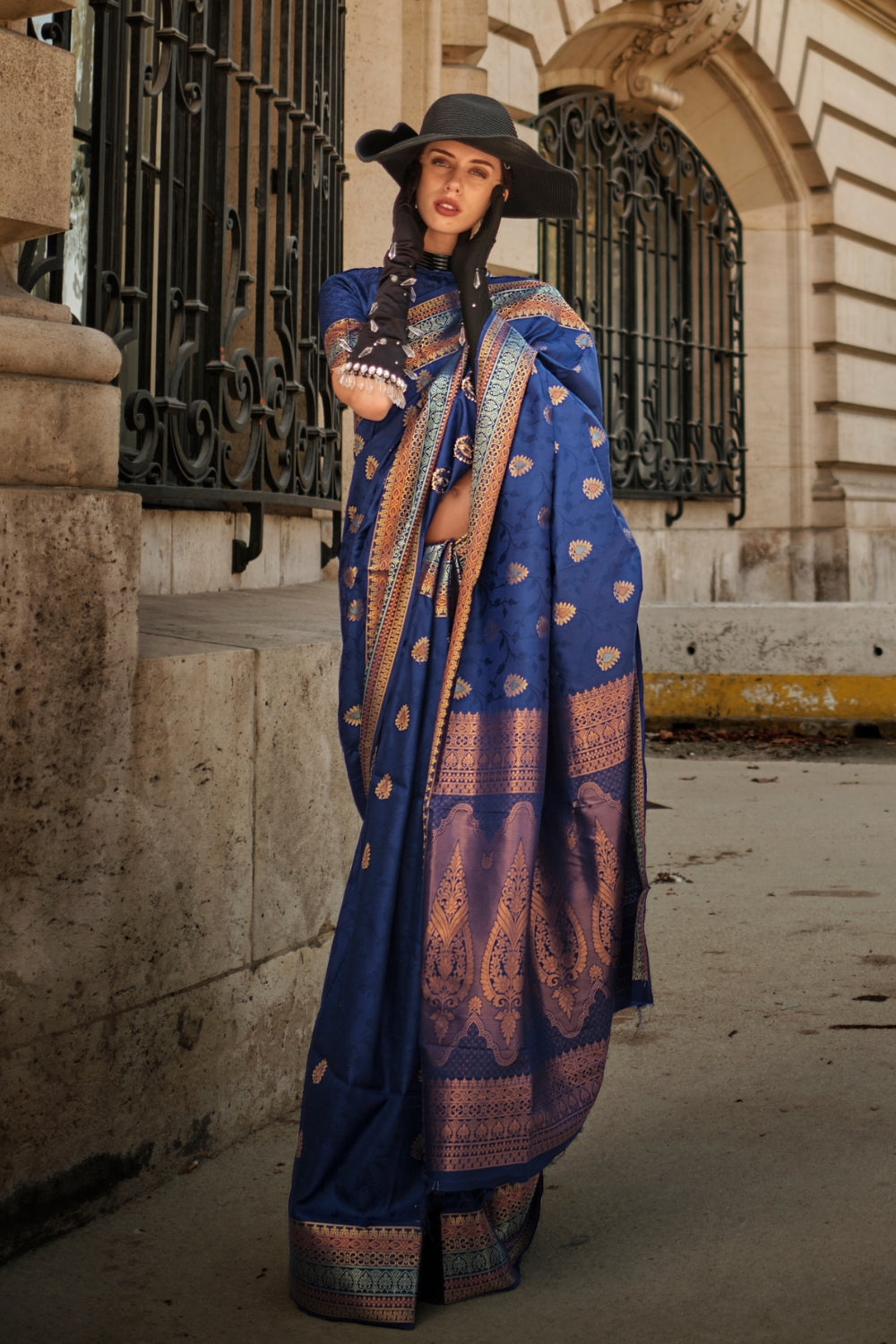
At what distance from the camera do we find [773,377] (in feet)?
44.3

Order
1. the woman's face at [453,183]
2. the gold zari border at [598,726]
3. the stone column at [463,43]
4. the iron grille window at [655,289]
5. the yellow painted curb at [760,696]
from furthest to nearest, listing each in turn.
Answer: the iron grille window at [655,289] → the yellow painted curb at [760,696] → the stone column at [463,43] → the woman's face at [453,183] → the gold zari border at [598,726]

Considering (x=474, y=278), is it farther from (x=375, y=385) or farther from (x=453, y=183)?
(x=375, y=385)

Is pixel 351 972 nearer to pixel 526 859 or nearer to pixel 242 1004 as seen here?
pixel 526 859

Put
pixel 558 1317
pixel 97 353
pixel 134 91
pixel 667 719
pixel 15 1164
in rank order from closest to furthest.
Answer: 1. pixel 558 1317
2. pixel 15 1164
3. pixel 97 353
4. pixel 134 91
5. pixel 667 719

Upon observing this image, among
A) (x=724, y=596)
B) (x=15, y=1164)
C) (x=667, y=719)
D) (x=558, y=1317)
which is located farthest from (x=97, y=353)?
(x=724, y=596)

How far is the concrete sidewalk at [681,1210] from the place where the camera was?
226 cm

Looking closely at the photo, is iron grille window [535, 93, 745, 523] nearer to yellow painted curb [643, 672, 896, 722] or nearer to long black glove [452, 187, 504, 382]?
yellow painted curb [643, 672, 896, 722]

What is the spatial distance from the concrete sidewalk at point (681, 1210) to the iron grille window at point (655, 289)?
8.05m

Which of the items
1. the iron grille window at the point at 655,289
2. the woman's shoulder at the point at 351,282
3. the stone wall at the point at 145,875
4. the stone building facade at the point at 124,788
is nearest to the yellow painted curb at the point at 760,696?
the iron grille window at the point at 655,289

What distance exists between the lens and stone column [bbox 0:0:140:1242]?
2414mm

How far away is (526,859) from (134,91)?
2133mm

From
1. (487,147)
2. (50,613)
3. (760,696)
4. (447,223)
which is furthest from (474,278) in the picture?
(760,696)

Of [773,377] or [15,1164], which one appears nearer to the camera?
[15,1164]

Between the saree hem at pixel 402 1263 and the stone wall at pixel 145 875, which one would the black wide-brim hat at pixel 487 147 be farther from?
the saree hem at pixel 402 1263
